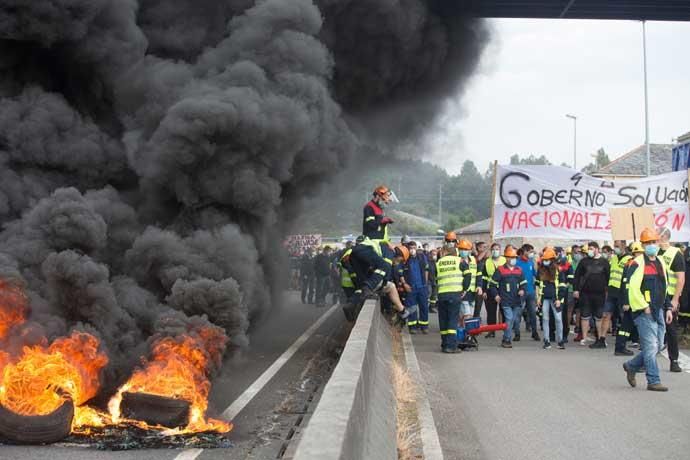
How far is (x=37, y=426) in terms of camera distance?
635 cm

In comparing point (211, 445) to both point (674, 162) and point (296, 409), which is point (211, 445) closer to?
point (296, 409)

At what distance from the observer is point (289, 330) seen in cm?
1584

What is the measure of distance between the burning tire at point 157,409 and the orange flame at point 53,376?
38 cm

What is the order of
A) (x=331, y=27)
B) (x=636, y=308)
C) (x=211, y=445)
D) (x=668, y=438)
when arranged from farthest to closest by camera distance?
1. (x=331, y=27)
2. (x=636, y=308)
3. (x=668, y=438)
4. (x=211, y=445)

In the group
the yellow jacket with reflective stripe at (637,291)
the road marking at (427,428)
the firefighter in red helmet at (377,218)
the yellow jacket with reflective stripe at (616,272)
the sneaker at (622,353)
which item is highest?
the firefighter in red helmet at (377,218)

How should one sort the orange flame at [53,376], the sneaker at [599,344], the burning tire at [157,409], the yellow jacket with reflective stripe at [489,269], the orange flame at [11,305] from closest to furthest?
the orange flame at [53,376]
the burning tire at [157,409]
the orange flame at [11,305]
the sneaker at [599,344]
the yellow jacket with reflective stripe at [489,269]

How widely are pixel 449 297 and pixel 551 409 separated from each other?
Answer: 4415 mm

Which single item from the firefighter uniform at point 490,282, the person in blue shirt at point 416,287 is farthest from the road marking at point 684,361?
the person in blue shirt at point 416,287

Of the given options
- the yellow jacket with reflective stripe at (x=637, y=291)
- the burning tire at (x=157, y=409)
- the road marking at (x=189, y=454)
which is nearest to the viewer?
the road marking at (x=189, y=454)

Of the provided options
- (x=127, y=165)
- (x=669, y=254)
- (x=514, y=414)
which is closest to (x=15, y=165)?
(x=127, y=165)

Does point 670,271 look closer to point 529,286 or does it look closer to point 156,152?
point 529,286

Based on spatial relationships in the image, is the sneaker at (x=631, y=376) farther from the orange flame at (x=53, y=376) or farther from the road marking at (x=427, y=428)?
the orange flame at (x=53, y=376)

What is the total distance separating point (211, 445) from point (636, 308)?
527cm

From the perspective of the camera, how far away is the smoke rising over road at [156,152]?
27.8 feet
